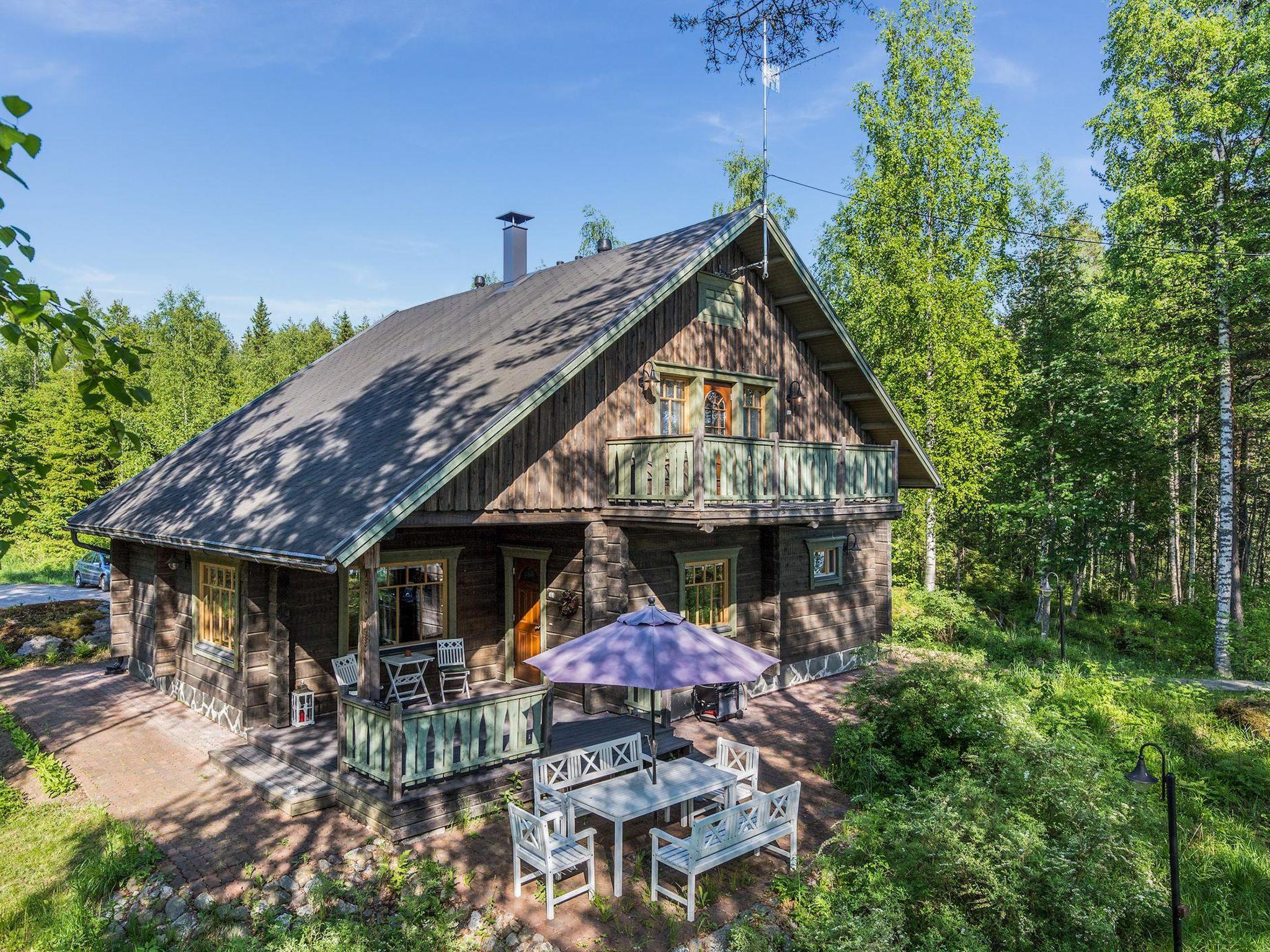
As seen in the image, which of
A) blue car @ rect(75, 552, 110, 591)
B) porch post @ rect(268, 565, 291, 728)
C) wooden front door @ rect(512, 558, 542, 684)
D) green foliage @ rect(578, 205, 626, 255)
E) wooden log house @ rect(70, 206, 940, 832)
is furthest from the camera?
green foliage @ rect(578, 205, 626, 255)

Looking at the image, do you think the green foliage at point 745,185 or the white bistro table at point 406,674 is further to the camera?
the green foliage at point 745,185

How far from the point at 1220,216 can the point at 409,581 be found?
1842cm

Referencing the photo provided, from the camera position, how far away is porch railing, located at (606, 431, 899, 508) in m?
10.9

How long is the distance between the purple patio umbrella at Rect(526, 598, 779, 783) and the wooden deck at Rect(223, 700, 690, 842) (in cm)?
174

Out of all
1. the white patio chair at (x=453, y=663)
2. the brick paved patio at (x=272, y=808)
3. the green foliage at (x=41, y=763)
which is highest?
the white patio chair at (x=453, y=663)

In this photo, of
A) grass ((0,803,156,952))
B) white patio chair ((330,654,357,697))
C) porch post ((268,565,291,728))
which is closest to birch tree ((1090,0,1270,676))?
white patio chair ((330,654,357,697))

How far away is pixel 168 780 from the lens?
9539 mm

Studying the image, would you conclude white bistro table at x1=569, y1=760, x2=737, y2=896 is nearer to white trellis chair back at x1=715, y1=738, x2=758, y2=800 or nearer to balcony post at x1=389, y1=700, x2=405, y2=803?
white trellis chair back at x1=715, y1=738, x2=758, y2=800

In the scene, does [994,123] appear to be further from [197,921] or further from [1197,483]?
[197,921]

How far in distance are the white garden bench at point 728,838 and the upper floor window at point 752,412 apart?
745cm

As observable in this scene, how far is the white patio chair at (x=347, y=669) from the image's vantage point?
10.7 metres

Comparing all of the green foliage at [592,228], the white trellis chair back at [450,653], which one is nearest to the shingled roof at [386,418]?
the white trellis chair back at [450,653]

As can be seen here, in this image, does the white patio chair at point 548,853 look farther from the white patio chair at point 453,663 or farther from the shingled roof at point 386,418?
the white patio chair at point 453,663

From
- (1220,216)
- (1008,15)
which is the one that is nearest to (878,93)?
(1220,216)
